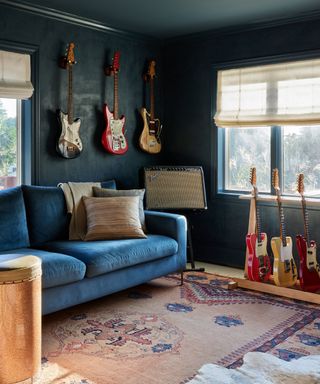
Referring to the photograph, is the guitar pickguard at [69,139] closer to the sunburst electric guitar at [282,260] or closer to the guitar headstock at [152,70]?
the guitar headstock at [152,70]

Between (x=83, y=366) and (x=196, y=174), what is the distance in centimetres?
255

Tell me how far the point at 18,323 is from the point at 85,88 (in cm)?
270

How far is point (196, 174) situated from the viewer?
16.0ft

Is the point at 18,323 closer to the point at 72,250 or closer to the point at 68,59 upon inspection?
the point at 72,250

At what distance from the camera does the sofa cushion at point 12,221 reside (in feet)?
11.9

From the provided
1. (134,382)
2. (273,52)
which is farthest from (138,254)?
(273,52)

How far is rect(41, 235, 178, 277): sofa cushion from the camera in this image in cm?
347

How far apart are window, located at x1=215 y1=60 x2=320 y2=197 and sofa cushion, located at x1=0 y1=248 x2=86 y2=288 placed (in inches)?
87.8

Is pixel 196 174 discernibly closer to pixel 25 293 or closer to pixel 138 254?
pixel 138 254

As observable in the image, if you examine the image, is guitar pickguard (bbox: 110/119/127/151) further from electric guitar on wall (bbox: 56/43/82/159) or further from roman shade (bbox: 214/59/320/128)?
roman shade (bbox: 214/59/320/128)

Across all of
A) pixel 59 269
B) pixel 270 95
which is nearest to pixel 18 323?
pixel 59 269

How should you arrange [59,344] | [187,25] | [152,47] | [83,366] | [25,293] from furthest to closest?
[152,47] → [187,25] → [59,344] → [83,366] → [25,293]

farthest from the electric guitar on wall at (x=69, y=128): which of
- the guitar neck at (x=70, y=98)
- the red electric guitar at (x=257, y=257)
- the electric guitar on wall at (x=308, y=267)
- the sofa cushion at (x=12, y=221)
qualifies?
the electric guitar on wall at (x=308, y=267)

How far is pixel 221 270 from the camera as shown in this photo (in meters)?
4.91
